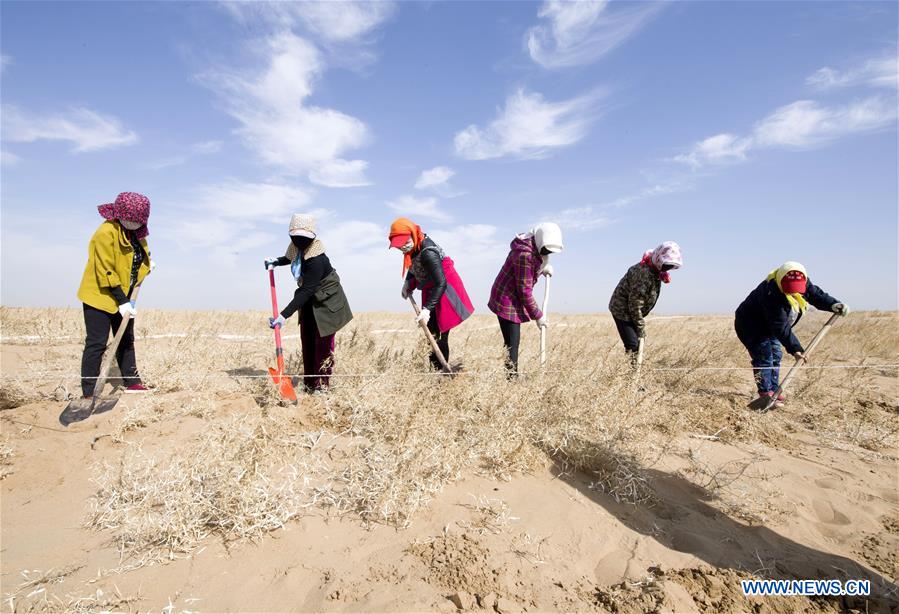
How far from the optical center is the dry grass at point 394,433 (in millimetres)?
2297

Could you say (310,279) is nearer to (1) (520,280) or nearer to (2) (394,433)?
(2) (394,433)

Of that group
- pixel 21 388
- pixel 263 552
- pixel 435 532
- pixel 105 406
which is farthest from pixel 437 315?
pixel 21 388

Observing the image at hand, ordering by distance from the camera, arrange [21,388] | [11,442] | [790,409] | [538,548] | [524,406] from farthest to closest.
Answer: [790,409], [21,388], [524,406], [11,442], [538,548]

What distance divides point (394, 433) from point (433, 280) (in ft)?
4.60

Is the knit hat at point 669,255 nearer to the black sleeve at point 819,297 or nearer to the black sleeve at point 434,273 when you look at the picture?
the black sleeve at point 819,297

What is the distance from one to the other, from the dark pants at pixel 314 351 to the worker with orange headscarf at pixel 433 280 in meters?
0.89

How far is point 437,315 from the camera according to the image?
403 cm

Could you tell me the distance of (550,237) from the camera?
13.1 ft

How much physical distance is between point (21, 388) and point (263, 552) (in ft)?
10.5

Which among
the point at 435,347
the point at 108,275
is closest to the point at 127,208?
the point at 108,275

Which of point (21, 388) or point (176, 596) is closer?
point (176, 596)

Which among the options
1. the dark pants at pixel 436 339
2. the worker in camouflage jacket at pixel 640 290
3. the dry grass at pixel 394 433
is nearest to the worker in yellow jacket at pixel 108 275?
the dry grass at pixel 394 433

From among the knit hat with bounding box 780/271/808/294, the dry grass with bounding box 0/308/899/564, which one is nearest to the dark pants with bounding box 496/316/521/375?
the dry grass with bounding box 0/308/899/564

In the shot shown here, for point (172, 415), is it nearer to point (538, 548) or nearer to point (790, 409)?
point (538, 548)
